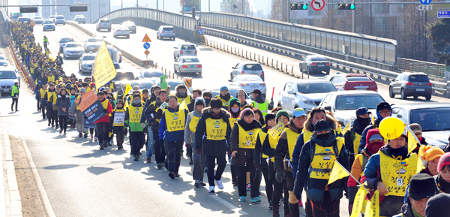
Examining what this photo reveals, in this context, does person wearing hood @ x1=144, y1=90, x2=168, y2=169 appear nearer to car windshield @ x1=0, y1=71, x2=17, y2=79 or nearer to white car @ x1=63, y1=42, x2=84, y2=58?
car windshield @ x1=0, y1=71, x2=17, y2=79

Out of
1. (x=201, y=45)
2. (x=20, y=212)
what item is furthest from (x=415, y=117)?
(x=201, y=45)

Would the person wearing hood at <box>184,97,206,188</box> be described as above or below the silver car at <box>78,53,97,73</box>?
below

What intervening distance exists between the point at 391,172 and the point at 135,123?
10203 mm

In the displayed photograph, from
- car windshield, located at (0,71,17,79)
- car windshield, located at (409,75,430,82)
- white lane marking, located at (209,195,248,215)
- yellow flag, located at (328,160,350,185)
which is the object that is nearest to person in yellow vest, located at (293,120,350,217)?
yellow flag, located at (328,160,350,185)

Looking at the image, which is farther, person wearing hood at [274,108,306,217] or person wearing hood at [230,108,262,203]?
person wearing hood at [230,108,262,203]

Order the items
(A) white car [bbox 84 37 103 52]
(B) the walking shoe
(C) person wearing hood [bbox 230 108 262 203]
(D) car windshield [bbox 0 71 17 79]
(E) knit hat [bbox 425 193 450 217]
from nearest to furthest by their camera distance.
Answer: (E) knit hat [bbox 425 193 450 217] → (C) person wearing hood [bbox 230 108 262 203] → (B) the walking shoe → (D) car windshield [bbox 0 71 17 79] → (A) white car [bbox 84 37 103 52]

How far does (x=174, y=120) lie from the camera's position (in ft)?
41.7

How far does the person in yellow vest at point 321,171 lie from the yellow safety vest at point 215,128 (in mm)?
3967

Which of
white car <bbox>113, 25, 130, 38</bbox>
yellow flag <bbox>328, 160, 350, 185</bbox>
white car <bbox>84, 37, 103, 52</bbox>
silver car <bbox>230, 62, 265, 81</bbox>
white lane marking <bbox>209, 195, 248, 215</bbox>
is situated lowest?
white lane marking <bbox>209, 195, 248, 215</bbox>

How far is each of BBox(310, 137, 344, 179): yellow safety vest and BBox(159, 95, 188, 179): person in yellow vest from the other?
5.84m

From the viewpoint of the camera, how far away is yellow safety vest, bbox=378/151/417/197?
601cm

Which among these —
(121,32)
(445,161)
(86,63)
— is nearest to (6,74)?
(86,63)

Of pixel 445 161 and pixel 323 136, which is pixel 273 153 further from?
pixel 445 161

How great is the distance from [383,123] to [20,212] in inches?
248
